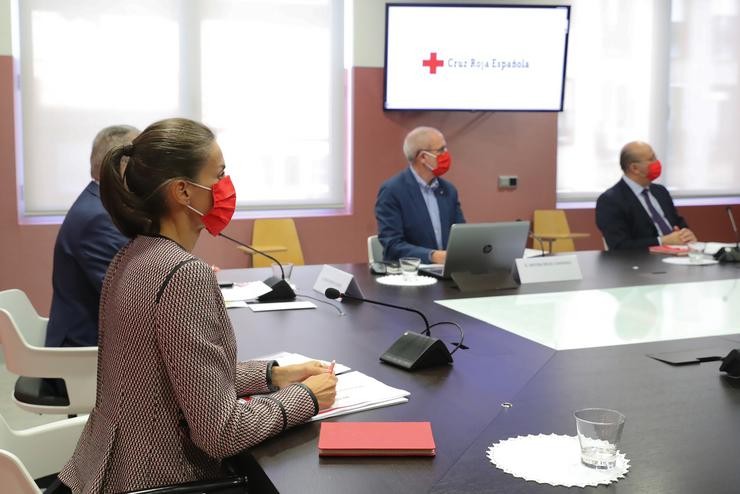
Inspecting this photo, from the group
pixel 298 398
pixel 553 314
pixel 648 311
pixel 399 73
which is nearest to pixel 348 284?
pixel 553 314

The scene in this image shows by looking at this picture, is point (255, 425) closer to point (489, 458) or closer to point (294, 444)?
point (294, 444)

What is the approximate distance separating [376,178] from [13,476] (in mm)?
5127

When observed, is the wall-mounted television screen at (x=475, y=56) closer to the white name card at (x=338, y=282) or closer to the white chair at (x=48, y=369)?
the white name card at (x=338, y=282)

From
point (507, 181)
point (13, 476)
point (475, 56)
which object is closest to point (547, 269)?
point (13, 476)

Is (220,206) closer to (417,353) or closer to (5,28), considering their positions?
(417,353)

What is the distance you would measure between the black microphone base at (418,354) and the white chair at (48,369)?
42.6 inches

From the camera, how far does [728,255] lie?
410 cm

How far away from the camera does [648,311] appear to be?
2859 millimetres

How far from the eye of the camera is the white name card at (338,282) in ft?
9.96

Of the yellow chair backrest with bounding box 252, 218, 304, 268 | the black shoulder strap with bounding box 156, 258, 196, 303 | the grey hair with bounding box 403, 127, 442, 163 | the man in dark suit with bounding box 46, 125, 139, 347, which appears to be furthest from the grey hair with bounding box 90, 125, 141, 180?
the yellow chair backrest with bounding box 252, 218, 304, 268

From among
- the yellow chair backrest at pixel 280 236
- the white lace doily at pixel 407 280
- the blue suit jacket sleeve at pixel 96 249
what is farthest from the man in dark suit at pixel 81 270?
the yellow chair backrest at pixel 280 236

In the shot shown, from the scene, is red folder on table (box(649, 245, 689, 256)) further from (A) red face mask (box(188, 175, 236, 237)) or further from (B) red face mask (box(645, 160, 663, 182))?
(A) red face mask (box(188, 175, 236, 237))

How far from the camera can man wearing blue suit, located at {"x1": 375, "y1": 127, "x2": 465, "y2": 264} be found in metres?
4.47

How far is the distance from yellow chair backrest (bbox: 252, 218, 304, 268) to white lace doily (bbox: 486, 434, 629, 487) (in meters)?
4.59
